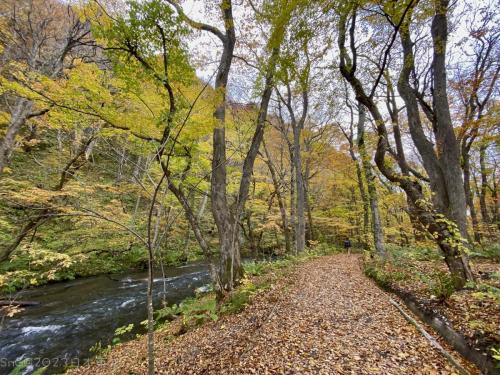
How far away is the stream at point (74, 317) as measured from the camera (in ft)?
19.3

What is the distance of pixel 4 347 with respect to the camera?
239 inches

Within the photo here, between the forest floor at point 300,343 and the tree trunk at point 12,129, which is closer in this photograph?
the forest floor at point 300,343

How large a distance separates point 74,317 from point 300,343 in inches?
310

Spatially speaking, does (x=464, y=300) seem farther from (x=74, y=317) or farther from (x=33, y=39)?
(x=33, y=39)

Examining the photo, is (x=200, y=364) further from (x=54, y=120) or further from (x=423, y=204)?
(x=54, y=120)

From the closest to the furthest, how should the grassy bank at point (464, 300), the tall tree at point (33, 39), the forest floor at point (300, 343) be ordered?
the grassy bank at point (464, 300)
the forest floor at point (300, 343)
the tall tree at point (33, 39)

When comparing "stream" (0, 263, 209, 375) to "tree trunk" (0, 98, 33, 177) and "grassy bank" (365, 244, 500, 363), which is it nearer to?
"tree trunk" (0, 98, 33, 177)

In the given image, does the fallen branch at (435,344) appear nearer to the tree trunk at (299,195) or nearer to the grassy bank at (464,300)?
the grassy bank at (464,300)

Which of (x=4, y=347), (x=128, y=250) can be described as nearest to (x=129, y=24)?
(x=4, y=347)

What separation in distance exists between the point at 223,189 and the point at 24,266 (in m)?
10.6

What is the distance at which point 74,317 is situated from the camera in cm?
769

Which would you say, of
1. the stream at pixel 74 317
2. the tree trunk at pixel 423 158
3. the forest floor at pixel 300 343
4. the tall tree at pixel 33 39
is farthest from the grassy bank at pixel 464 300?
the tall tree at pixel 33 39

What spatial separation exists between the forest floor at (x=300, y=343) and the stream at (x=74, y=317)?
4.65 feet

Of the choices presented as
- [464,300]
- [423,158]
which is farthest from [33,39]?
[464,300]
